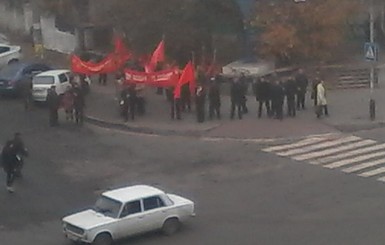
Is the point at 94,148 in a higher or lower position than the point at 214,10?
lower

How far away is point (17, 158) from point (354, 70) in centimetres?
1891

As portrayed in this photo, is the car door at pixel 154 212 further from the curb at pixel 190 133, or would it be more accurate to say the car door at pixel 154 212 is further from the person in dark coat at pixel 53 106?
the person in dark coat at pixel 53 106

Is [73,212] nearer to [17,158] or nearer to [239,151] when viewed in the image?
[17,158]

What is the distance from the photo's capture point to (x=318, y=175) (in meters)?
31.0

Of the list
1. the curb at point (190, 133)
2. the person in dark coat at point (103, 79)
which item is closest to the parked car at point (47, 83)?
the person in dark coat at point (103, 79)

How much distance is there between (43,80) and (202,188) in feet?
42.3

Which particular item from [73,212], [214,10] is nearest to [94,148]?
[73,212]

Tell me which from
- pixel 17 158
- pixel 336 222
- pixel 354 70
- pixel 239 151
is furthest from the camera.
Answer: pixel 354 70

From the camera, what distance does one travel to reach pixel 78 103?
122 feet

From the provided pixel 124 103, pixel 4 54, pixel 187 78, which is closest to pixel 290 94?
pixel 187 78

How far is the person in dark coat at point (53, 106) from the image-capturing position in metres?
37.1

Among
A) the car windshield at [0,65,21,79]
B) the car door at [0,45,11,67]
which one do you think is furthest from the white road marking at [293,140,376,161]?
the car door at [0,45,11,67]

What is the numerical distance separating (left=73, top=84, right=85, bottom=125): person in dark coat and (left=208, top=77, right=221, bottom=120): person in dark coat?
4.16 metres

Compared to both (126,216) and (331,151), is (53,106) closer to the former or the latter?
(331,151)
